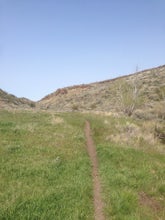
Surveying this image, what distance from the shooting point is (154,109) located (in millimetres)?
48250

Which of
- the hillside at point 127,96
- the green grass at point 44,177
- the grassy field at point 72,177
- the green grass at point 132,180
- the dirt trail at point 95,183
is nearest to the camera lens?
the green grass at point 44,177

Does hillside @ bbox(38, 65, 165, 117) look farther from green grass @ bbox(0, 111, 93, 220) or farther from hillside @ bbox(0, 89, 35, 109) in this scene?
green grass @ bbox(0, 111, 93, 220)

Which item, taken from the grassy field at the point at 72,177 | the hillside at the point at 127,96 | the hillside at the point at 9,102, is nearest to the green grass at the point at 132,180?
the grassy field at the point at 72,177

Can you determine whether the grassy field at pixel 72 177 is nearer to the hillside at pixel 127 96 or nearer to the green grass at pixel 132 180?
the green grass at pixel 132 180

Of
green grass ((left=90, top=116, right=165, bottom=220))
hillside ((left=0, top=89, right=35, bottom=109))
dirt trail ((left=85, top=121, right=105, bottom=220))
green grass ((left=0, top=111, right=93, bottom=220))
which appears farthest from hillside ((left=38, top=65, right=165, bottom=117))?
green grass ((left=0, top=111, right=93, bottom=220))

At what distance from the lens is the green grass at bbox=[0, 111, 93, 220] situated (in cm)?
1017

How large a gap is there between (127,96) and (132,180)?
34.5 metres

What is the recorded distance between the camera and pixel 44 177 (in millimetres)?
12922

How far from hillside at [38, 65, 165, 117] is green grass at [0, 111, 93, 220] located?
1137 inches

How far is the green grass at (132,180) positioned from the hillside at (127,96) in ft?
91.6

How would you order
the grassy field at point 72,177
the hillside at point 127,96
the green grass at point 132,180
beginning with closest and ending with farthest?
the grassy field at point 72,177
the green grass at point 132,180
the hillside at point 127,96

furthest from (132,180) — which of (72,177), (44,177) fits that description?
(44,177)

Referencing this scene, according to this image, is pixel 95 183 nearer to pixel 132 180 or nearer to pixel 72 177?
pixel 72 177

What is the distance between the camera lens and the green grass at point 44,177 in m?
10.2
